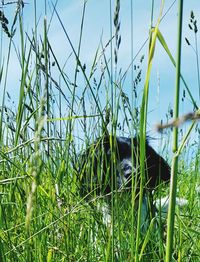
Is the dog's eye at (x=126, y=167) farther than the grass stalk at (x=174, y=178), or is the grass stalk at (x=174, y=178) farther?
the dog's eye at (x=126, y=167)

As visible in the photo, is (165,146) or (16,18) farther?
(165,146)

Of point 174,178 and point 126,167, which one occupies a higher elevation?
point 126,167

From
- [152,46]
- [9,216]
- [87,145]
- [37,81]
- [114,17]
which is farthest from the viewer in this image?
[87,145]

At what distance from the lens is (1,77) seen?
4.00 feet

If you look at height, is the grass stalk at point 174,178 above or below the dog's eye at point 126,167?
below

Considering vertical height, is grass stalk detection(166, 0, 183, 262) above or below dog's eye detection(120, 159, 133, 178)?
below

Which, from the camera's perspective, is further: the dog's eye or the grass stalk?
the dog's eye

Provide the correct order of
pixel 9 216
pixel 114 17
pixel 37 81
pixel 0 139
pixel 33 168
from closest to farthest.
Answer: pixel 33 168 < pixel 114 17 < pixel 0 139 < pixel 37 81 < pixel 9 216

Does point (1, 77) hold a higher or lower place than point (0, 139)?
higher

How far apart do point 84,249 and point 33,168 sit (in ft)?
3.40

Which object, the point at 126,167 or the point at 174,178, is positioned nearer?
the point at 174,178

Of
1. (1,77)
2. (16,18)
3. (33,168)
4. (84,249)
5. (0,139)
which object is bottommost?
(84,249)

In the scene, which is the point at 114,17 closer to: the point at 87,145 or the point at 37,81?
the point at 37,81

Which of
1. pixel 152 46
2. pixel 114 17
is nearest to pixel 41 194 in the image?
pixel 114 17
